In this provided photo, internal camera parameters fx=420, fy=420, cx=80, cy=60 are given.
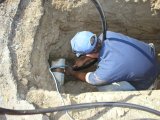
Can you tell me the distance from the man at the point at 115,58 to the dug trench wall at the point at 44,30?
23 cm

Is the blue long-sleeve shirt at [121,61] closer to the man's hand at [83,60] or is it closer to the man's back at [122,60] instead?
the man's back at [122,60]

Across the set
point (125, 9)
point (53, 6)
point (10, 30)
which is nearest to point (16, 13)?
point (10, 30)

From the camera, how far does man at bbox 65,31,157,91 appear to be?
304 centimetres

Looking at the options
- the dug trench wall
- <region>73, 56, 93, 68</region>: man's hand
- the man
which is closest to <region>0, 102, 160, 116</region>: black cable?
the dug trench wall

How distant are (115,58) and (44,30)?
559 millimetres

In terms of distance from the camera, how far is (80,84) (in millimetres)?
3623

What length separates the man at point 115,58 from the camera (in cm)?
304

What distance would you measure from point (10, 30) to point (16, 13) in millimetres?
127

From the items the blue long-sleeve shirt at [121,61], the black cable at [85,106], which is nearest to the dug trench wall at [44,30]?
the black cable at [85,106]

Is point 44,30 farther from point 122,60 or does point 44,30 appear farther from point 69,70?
point 122,60

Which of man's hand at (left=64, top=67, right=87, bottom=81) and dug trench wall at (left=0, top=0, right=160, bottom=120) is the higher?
dug trench wall at (left=0, top=0, right=160, bottom=120)

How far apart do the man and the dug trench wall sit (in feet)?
0.75

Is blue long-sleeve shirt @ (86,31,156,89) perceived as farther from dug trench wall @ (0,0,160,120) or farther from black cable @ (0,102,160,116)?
black cable @ (0,102,160,116)

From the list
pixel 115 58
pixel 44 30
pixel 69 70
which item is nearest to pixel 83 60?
pixel 69 70
